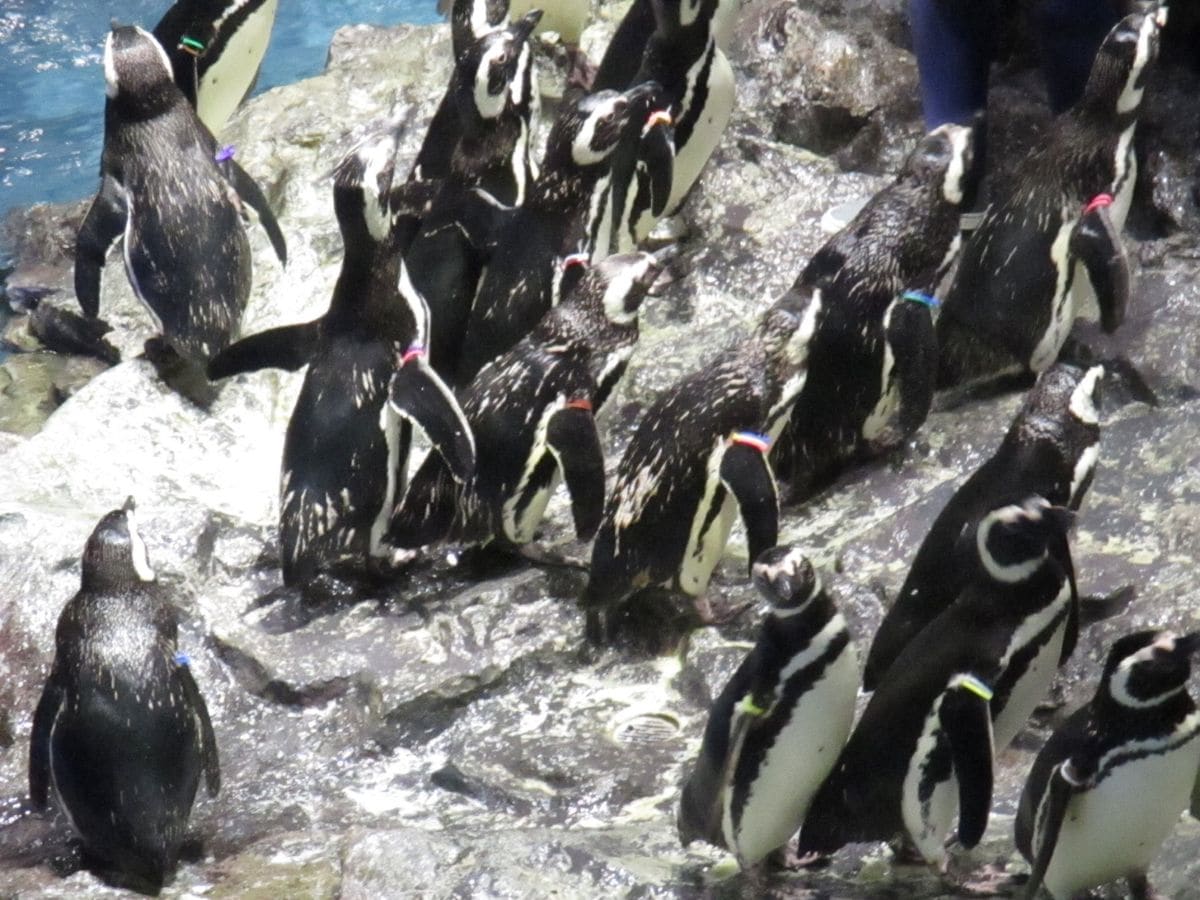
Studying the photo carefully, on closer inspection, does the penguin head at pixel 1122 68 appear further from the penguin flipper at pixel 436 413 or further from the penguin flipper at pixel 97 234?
the penguin flipper at pixel 97 234

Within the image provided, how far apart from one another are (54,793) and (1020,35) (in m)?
3.82

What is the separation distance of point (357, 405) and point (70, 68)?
6787 mm

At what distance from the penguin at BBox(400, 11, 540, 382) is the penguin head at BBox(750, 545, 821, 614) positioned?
179 cm

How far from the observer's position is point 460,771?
11.6 ft

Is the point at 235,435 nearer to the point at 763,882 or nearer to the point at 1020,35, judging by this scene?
the point at 763,882

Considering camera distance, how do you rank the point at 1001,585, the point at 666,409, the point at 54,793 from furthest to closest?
the point at 666,409 → the point at 54,793 → the point at 1001,585

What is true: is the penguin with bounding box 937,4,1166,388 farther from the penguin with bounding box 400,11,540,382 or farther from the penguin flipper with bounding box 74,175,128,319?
the penguin flipper with bounding box 74,175,128,319

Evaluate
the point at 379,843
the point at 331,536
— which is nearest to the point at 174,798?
the point at 379,843

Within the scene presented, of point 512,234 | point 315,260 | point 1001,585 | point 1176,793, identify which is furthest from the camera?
point 315,260

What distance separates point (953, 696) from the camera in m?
2.94

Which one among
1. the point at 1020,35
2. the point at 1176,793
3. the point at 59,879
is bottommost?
the point at 59,879

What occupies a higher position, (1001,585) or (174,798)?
(1001,585)

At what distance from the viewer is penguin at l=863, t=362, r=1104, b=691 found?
339 cm

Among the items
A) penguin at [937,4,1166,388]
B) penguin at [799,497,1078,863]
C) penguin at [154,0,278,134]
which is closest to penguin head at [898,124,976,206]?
penguin at [937,4,1166,388]
